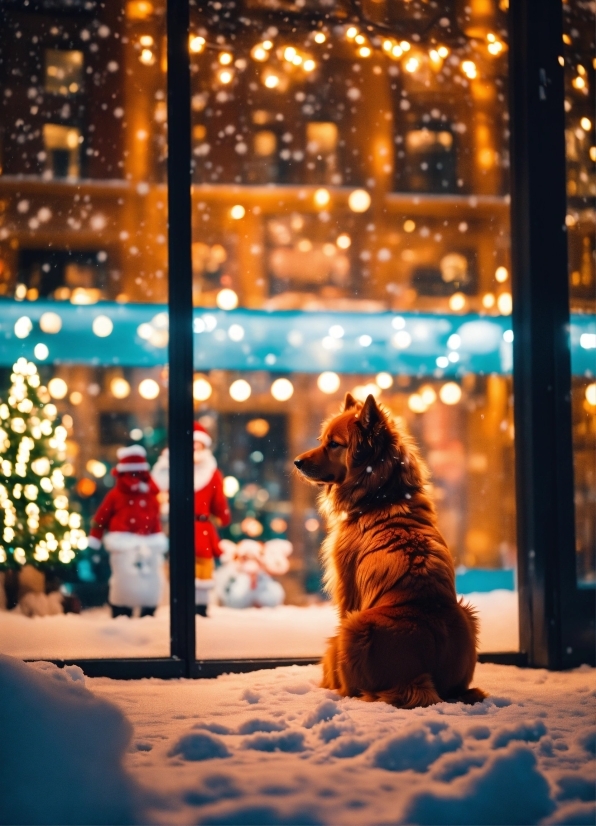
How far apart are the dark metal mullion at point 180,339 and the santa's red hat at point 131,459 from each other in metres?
0.57

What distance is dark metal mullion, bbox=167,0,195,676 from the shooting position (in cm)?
330

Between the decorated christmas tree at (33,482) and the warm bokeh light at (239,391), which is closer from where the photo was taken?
the decorated christmas tree at (33,482)

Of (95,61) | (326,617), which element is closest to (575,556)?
(326,617)

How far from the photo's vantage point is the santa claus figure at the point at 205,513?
12.6 ft

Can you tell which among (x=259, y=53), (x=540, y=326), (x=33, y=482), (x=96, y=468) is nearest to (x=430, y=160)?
(x=259, y=53)

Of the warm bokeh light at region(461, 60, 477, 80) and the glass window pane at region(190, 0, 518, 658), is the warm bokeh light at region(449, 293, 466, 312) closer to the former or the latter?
the glass window pane at region(190, 0, 518, 658)

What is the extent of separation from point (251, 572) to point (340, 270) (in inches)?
73.7

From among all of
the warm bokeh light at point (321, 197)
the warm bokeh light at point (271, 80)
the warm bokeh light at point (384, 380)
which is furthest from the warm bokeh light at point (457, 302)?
the warm bokeh light at point (271, 80)

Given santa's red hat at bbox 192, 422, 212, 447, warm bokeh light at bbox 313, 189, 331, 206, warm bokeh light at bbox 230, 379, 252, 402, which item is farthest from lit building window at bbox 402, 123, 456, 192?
santa's red hat at bbox 192, 422, 212, 447

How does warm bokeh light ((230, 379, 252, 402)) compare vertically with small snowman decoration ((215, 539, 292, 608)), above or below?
above

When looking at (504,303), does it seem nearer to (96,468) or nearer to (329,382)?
(329,382)

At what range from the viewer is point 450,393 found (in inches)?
169

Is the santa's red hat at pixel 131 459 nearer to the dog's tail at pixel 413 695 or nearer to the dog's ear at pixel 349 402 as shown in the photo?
the dog's ear at pixel 349 402

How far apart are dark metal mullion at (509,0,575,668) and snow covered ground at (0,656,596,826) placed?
1.06m
